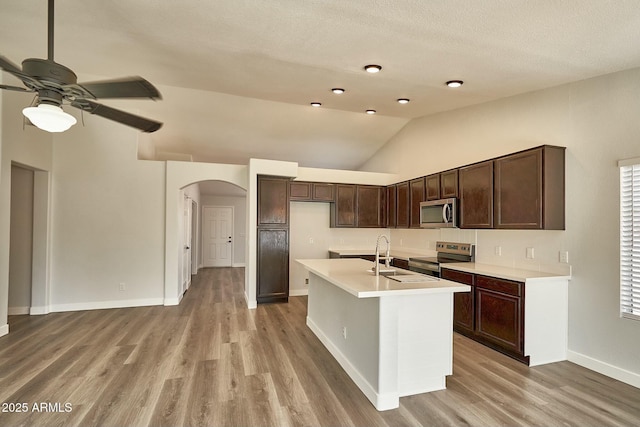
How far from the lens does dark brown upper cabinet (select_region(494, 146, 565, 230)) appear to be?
3.07 meters

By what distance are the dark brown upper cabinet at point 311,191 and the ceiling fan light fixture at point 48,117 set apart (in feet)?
12.2

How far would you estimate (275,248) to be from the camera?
5.32 m

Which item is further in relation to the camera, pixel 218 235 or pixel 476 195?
pixel 218 235

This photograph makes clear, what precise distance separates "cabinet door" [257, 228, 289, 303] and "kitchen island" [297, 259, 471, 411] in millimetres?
2453

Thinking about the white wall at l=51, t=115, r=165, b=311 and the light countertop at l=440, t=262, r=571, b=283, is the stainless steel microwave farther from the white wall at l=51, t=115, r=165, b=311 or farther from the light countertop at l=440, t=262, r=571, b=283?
the white wall at l=51, t=115, r=165, b=311

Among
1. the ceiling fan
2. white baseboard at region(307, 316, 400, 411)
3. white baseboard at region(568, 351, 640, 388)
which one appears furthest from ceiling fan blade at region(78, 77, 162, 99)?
white baseboard at region(568, 351, 640, 388)

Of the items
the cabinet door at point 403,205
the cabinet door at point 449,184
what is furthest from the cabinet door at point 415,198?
the cabinet door at point 449,184

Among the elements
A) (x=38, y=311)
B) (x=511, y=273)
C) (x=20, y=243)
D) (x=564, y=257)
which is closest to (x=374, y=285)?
(x=511, y=273)

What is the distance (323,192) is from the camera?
231 inches

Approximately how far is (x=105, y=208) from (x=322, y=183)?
3570 mm

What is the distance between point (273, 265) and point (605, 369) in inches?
165

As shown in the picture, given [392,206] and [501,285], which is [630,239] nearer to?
[501,285]

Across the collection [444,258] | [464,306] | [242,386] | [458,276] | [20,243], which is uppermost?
[20,243]

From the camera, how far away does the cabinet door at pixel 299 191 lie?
567 cm
